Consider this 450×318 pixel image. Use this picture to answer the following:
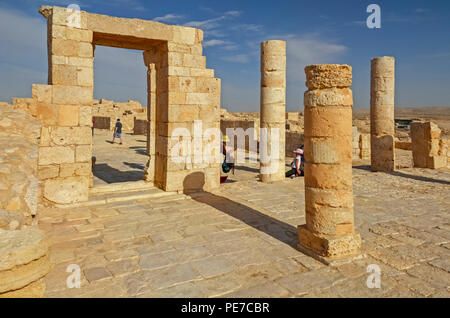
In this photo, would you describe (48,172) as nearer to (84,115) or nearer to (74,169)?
(74,169)

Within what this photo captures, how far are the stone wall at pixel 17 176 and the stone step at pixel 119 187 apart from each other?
2.44 metres

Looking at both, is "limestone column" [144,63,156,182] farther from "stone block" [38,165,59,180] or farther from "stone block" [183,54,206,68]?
"stone block" [38,165,59,180]

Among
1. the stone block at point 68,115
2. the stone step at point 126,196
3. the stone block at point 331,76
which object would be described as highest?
the stone block at point 331,76

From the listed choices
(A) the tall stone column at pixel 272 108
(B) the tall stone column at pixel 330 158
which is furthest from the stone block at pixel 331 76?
(A) the tall stone column at pixel 272 108

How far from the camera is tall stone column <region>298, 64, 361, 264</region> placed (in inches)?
184

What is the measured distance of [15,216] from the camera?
377 centimetres

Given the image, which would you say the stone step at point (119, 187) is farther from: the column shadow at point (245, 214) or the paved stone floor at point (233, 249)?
the column shadow at point (245, 214)

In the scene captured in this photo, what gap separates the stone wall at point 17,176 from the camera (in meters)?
3.77

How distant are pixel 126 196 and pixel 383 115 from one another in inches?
369

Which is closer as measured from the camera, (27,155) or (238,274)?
(238,274)
